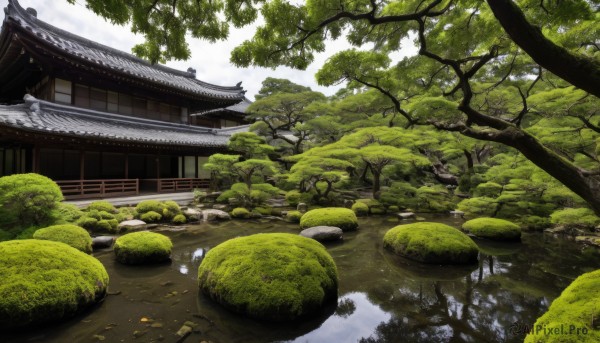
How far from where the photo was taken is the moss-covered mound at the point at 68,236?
6.96 meters

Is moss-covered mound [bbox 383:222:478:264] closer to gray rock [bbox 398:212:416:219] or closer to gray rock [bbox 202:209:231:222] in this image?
gray rock [bbox 398:212:416:219]

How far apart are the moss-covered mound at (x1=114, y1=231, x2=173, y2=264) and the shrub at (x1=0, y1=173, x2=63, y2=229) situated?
102 inches

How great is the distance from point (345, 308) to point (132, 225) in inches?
358

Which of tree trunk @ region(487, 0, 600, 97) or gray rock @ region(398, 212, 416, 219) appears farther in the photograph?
gray rock @ region(398, 212, 416, 219)

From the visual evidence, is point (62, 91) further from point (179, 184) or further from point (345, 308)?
point (345, 308)

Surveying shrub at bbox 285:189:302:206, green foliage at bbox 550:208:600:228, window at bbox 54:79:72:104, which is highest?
window at bbox 54:79:72:104

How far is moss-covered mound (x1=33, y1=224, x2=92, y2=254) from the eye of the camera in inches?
274

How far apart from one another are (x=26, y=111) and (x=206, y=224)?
902cm

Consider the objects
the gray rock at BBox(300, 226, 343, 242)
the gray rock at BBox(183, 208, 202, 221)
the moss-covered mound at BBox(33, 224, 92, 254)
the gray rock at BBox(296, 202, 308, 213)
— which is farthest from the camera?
the gray rock at BBox(296, 202, 308, 213)

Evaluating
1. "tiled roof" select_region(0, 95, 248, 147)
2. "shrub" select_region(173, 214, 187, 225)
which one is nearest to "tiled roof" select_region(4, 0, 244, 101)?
"tiled roof" select_region(0, 95, 248, 147)

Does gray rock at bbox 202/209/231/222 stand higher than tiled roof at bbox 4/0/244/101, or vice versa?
tiled roof at bbox 4/0/244/101

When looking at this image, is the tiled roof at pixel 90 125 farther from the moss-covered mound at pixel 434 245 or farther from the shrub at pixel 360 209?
the moss-covered mound at pixel 434 245

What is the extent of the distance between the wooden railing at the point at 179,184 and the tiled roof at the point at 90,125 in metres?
2.33

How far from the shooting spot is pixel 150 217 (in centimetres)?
1182
